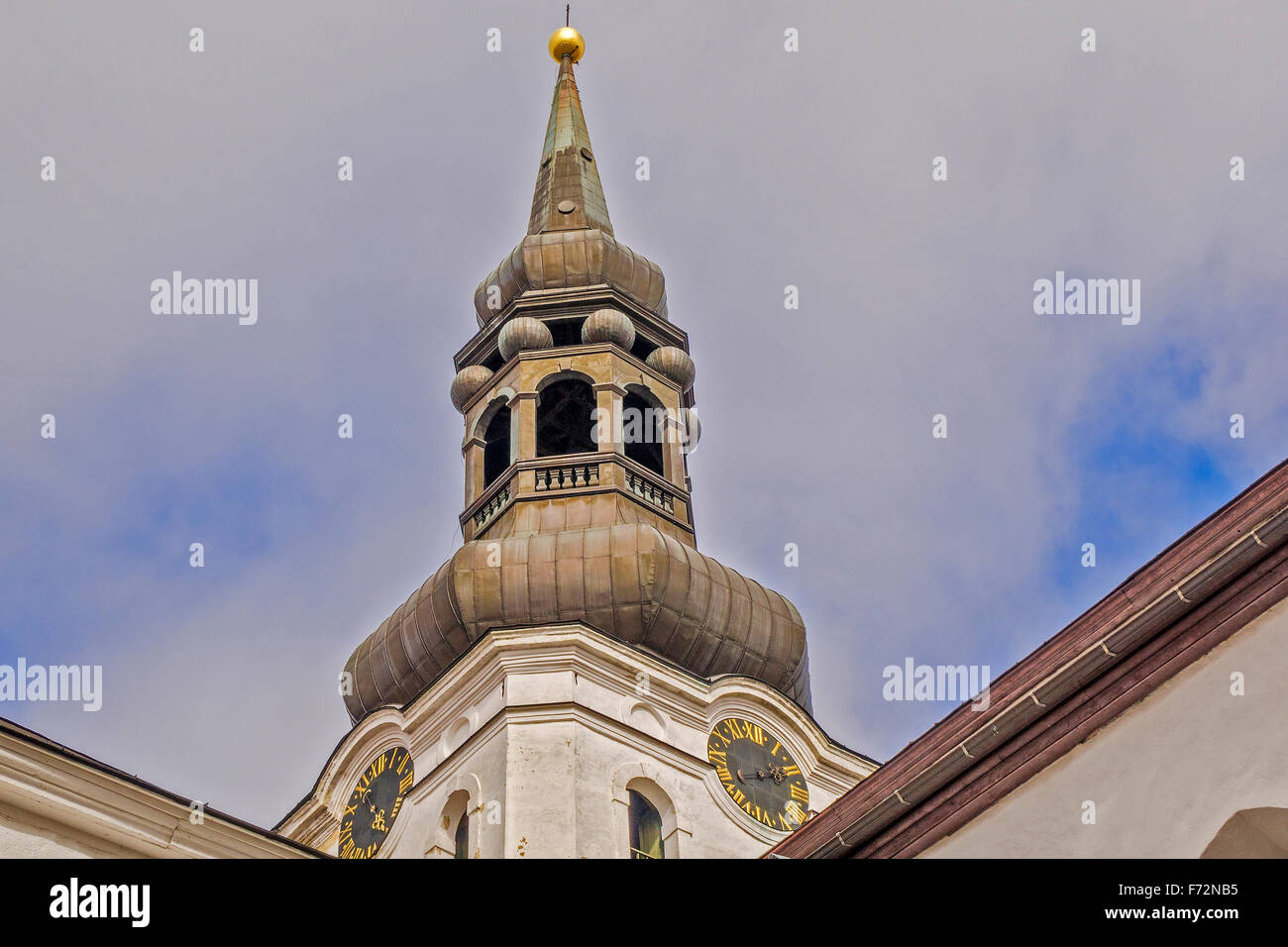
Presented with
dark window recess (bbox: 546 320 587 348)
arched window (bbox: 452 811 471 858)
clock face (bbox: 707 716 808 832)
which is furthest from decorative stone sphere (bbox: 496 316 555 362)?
arched window (bbox: 452 811 471 858)

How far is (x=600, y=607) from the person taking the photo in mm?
27891

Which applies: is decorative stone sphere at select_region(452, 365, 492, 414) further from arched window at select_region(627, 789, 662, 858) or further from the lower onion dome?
arched window at select_region(627, 789, 662, 858)

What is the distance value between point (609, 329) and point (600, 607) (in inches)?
221

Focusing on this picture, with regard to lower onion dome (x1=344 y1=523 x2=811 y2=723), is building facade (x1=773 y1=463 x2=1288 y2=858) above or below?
below

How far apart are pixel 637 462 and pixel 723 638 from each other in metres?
3.36

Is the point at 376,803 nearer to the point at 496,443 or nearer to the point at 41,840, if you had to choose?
→ the point at 496,443

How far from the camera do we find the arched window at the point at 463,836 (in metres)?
26.0

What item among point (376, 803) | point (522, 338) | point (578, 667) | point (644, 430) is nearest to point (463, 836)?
point (376, 803)

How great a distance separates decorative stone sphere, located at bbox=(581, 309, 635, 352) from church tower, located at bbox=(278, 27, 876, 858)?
0.03 meters

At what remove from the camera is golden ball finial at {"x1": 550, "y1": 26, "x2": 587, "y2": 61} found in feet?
132

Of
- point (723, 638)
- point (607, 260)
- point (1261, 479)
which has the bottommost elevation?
point (1261, 479)

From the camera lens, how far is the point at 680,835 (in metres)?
26.0
